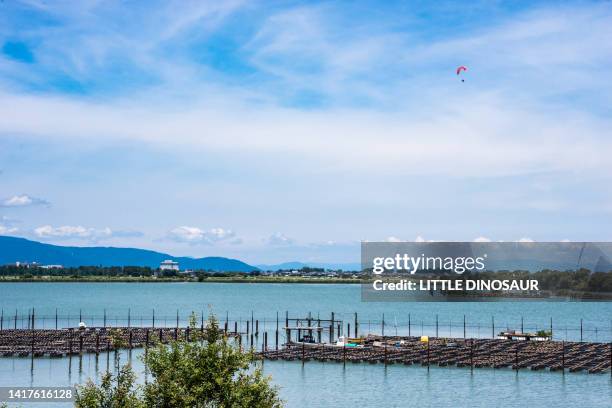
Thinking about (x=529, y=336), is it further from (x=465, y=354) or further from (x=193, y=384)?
(x=193, y=384)

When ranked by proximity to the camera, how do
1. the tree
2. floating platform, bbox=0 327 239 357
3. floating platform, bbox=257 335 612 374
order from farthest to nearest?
floating platform, bbox=0 327 239 357 → floating platform, bbox=257 335 612 374 → the tree

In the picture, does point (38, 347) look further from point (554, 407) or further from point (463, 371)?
point (554, 407)

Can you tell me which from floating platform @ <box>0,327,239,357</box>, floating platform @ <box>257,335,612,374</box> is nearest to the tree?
floating platform @ <box>0,327,239,357</box>

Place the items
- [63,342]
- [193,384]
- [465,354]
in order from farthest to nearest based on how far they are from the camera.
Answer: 1. [63,342]
2. [465,354]
3. [193,384]

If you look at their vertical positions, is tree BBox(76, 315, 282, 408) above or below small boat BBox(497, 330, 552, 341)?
above

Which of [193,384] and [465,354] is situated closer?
[193,384]

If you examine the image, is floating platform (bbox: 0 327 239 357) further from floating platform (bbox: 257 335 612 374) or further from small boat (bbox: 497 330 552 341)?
small boat (bbox: 497 330 552 341)

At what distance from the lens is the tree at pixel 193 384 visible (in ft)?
92.3

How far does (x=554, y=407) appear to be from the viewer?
6200 centimetres

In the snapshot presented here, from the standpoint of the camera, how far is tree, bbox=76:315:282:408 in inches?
1108

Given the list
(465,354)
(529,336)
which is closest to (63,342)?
(465,354)

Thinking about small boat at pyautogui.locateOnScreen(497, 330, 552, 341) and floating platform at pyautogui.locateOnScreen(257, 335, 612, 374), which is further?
small boat at pyautogui.locateOnScreen(497, 330, 552, 341)

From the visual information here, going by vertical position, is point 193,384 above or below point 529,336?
above

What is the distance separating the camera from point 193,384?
1142 inches
